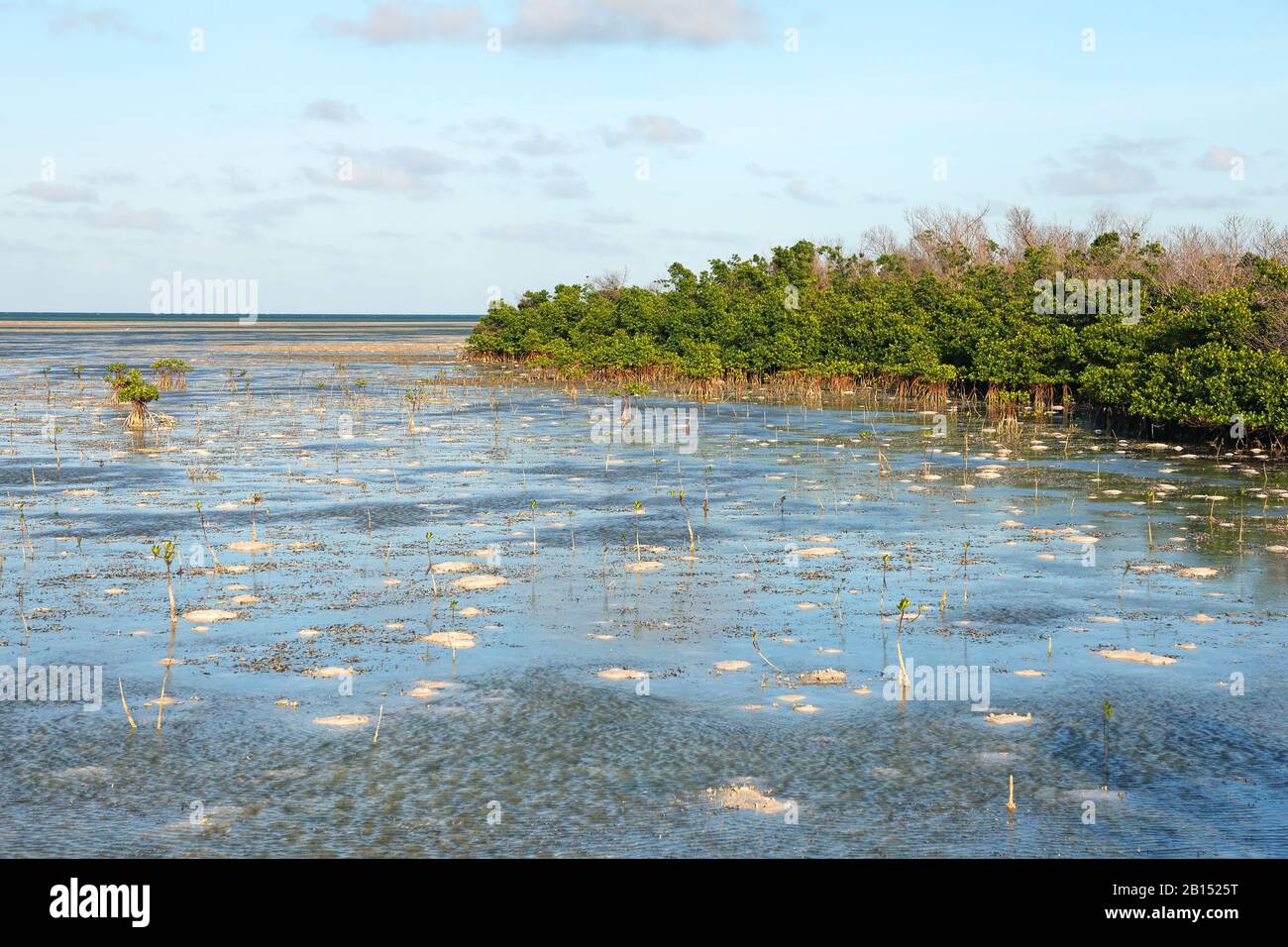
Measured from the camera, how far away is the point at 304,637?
42.7ft

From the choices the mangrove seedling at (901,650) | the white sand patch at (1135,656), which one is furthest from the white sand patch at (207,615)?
the white sand patch at (1135,656)

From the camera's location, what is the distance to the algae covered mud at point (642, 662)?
344 inches

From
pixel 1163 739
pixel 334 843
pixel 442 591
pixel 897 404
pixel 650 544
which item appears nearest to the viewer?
pixel 334 843

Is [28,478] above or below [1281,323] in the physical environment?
below

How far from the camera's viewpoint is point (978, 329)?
4459cm

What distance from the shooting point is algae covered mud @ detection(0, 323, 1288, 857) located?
8.73 meters

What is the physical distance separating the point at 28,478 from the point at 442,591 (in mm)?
13215

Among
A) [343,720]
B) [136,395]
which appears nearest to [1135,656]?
[343,720]

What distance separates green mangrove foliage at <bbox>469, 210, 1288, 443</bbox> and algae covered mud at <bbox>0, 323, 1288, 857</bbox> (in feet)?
15.7

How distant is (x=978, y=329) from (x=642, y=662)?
115 feet

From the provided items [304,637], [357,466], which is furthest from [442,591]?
[357,466]

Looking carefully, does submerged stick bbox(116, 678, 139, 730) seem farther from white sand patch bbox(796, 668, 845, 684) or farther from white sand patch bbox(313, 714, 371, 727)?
white sand patch bbox(796, 668, 845, 684)

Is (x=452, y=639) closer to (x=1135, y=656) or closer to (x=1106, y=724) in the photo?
(x=1106, y=724)
